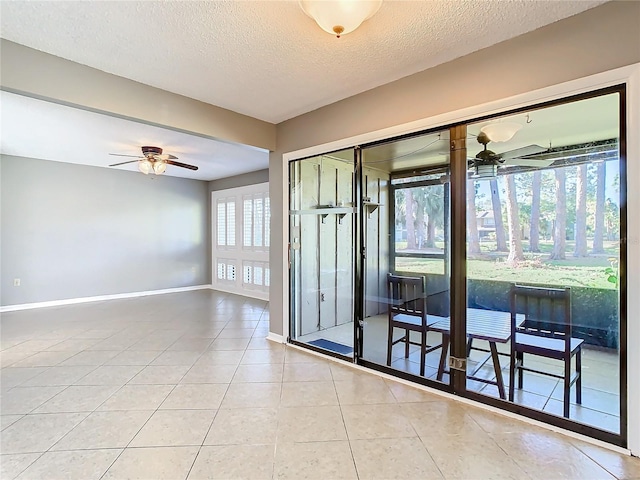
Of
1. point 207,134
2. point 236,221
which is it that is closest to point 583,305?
point 207,134

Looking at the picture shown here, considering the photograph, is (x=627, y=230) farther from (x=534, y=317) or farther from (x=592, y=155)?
(x=534, y=317)

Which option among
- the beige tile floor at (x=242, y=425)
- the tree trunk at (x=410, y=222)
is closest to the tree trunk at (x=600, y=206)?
the beige tile floor at (x=242, y=425)

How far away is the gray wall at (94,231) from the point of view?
5.28 m

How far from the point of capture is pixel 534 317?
7.67 ft

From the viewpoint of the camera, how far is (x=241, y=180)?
6824 mm

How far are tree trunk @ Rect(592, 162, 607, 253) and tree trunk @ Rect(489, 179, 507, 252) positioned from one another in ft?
1.75

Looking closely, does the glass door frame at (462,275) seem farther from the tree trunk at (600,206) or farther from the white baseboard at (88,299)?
the white baseboard at (88,299)

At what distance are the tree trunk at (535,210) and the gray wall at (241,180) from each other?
479 centimetres

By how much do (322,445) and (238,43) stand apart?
8.54 ft

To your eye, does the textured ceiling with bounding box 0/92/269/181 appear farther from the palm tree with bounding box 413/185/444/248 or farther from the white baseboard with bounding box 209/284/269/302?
the white baseboard with bounding box 209/284/269/302

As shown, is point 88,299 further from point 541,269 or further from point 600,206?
point 600,206

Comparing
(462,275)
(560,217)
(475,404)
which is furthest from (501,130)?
(475,404)

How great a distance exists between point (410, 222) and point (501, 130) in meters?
1.11

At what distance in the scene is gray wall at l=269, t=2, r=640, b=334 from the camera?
179 centimetres
